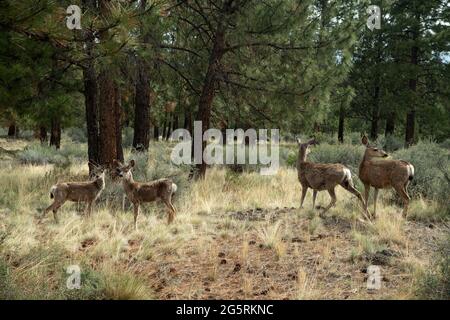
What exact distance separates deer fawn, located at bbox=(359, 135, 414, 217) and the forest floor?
20.2 inches

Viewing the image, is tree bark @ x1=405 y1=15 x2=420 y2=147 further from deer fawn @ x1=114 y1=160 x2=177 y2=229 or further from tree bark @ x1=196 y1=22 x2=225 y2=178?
deer fawn @ x1=114 y1=160 x2=177 y2=229

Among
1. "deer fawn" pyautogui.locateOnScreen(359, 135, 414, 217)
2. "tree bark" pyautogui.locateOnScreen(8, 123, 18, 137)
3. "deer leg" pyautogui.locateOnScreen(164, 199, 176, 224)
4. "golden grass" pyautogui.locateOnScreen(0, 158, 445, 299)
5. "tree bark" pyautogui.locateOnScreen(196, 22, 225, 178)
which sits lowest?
"golden grass" pyautogui.locateOnScreen(0, 158, 445, 299)

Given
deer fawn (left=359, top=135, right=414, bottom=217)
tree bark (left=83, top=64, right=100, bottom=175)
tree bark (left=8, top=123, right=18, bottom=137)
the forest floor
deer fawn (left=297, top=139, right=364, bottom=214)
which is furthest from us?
tree bark (left=8, top=123, right=18, bottom=137)

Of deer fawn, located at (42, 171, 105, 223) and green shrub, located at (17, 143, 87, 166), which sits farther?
green shrub, located at (17, 143, 87, 166)

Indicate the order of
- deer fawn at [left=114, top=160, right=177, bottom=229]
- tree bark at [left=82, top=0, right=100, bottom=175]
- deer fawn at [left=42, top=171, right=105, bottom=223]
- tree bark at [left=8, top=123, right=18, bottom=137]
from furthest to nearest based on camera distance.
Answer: tree bark at [left=8, top=123, right=18, bottom=137], tree bark at [left=82, top=0, right=100, bottom=175], deer fawn at [left=42, top=171, right=105, bottom=223], deer fawn at [left=114, top=160, right=177, bottom=229]

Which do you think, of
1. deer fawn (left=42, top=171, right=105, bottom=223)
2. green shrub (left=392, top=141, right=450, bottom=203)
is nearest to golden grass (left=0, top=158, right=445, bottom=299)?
deer fawn (left=42, top=171, right=105, bottom=223)

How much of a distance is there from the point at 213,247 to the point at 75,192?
2933 millimetres

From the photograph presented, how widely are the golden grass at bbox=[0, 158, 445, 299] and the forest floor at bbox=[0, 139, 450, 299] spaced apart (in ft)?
0.05

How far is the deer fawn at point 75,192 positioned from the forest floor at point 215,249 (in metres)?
0.31

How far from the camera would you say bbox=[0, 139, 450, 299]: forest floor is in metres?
5.26

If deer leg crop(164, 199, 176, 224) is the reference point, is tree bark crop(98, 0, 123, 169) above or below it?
above

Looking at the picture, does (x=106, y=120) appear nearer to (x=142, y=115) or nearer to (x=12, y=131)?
(x=142, y=115)

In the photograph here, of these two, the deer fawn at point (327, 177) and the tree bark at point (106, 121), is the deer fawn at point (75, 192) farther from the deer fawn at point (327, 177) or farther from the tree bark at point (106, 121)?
the deer fawn at point (327, 177)

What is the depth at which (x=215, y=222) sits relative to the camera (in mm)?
8453
